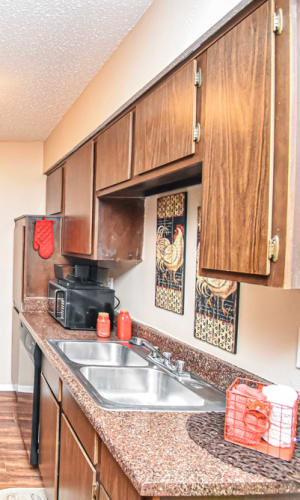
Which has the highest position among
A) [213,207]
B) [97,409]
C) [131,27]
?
[131,27]

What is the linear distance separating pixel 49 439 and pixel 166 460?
4.65ft

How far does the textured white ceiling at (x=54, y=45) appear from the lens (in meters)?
1.88

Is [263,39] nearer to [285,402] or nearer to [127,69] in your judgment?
[285,402]

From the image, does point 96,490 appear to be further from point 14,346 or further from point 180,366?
point 14,346

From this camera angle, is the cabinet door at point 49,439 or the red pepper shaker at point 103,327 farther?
the red pepper shaker at point 103,327

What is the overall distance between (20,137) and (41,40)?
2063 mm

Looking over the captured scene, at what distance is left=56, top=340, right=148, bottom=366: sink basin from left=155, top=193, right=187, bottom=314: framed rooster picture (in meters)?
0.36

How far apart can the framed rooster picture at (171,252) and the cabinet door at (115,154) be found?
0.31 m

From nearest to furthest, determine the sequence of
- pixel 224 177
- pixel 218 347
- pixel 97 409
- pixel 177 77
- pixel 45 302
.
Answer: pixel 224 177, pixel 97 409, pixel 177 77, pixel 218 347, pixel 45 302

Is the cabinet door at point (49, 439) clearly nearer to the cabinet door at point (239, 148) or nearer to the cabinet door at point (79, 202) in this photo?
the cabinet door at point (79, 202)

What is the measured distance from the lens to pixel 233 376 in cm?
170

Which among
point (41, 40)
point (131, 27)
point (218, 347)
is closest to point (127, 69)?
point (131, 27)

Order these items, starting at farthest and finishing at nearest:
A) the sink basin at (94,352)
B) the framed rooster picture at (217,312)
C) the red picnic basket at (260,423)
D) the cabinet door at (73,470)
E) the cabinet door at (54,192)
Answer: the cabinet door at (54,192) → the sink basin at (94,352) → the framed rooster picture at (217,312) → the cabinet door at (73,470) → the red picnic basket at (260,423)

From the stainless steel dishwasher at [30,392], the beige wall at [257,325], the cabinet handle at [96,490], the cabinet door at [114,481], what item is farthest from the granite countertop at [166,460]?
the stainless steel dishwasher at [30,392]
